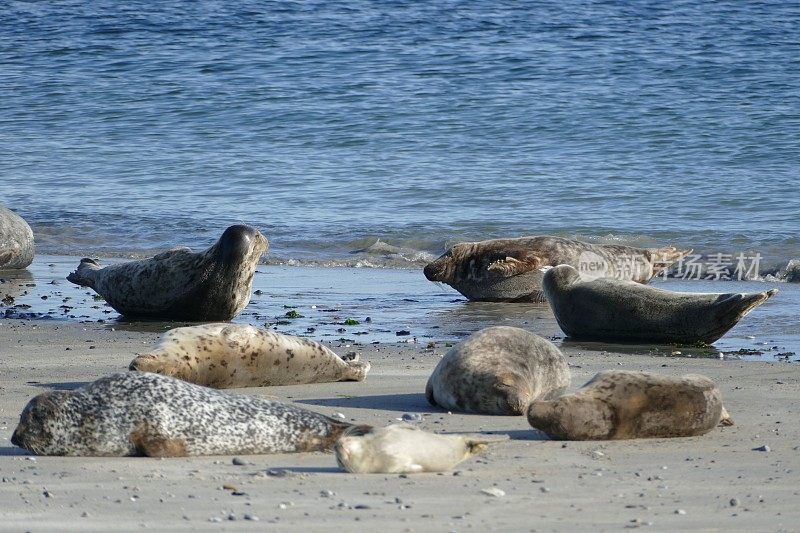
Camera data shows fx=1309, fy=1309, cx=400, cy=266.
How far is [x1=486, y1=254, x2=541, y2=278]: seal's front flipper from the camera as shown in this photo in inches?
376

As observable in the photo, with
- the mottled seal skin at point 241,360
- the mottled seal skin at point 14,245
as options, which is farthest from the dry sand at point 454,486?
the mottled seal skin at point 14,245

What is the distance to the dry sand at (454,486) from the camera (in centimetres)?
342

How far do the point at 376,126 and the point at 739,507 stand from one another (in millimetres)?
Answer: 15907

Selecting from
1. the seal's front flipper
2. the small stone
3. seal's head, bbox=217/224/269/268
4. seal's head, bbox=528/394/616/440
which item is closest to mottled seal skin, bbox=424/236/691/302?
the seal's front flipper

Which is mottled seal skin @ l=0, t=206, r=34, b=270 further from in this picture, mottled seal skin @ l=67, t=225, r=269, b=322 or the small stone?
the small stone

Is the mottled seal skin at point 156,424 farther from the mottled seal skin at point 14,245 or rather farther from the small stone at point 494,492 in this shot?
the mottled seal skin at point 14,245

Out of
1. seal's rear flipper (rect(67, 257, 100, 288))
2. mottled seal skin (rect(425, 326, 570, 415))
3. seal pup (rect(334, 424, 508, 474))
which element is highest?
seal pup (rect(334, 424, 508, 474))

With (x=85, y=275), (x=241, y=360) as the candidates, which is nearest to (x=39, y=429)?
(x=241, y=360)

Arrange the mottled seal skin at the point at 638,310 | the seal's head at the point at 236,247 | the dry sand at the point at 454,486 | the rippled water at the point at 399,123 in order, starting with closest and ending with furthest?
the dry sand at the point at 454,486
the mottled seal skin at the point at 638,310
the seal's head at the point at 236,247
the rippled water at the point at 399,123

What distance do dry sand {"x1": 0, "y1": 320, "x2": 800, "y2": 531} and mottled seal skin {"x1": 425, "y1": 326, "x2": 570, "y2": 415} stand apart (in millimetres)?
99

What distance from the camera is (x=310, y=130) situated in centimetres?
1930

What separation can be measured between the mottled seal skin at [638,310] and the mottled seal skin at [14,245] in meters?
5.08

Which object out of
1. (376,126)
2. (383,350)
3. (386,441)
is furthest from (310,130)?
(386,441)

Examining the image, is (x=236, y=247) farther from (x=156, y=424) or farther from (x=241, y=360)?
(x=156, y=424)
